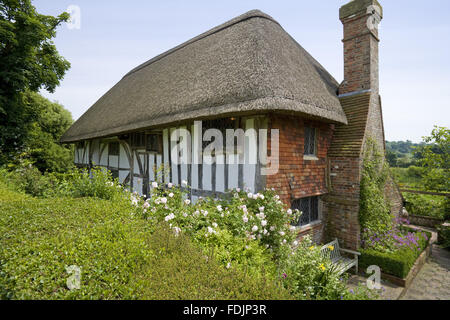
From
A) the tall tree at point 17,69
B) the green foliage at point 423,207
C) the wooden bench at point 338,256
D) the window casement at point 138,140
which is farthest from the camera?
the green foliage at point 423,207

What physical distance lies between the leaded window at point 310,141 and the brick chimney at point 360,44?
2255 mm

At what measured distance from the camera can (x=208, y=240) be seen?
3668 millimetres

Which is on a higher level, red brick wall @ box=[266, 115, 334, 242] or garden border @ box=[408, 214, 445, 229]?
red brick wall @ box=[266, 115, 334, 242]

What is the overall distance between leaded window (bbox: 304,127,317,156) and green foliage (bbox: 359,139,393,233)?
1538mm

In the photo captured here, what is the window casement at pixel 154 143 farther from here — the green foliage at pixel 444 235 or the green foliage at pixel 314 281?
the green foliage at pixel 444 235

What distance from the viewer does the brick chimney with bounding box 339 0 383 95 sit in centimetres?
707

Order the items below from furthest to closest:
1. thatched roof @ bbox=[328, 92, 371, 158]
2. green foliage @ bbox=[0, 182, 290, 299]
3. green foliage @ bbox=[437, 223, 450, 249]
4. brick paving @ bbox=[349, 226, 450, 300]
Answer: green foliage @ bbox=[437, 223, 450, 249]
thatched roof @ bbox=[328, 92, 371, 158]
brick paving @ bbox=[349, 226, 450, 300]
green foliage @ bbox=[0, 182, 290, 299]

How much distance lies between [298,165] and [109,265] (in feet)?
15.4

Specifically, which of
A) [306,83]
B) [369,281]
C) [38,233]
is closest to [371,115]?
[306,83]

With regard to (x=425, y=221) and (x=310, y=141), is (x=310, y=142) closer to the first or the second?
(x=310, y=141)

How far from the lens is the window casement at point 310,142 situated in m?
6.44

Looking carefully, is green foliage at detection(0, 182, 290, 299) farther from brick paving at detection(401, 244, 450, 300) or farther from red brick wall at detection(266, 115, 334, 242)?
brick paving at detection(401, 244, 450, 300)

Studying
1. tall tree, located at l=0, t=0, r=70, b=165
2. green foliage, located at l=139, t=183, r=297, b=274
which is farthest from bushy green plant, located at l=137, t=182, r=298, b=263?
tall tree, located at l=0, t=0, r=70, b=165

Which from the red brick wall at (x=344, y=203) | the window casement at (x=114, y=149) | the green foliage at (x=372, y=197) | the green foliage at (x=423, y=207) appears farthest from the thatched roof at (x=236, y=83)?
the green foliage at (x=423, y=207)
